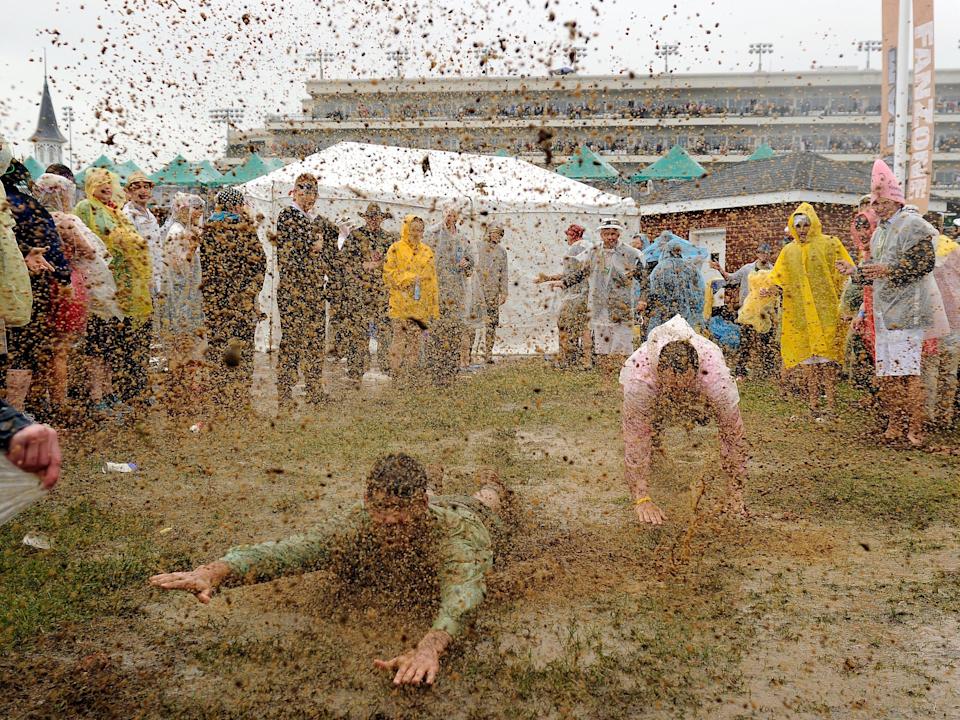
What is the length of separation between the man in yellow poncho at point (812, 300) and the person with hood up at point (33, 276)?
574 centimetres

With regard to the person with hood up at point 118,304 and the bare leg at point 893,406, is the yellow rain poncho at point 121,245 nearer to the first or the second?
the person with hood up at point 118,304

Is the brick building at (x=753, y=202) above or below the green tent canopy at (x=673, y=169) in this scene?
below

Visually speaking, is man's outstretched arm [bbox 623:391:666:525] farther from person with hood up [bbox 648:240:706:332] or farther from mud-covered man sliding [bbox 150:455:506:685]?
person with hood up [bbox 648:240:706:332]

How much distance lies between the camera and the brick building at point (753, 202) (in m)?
16.6

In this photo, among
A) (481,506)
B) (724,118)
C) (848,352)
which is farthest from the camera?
(724,118)

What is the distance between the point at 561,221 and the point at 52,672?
1078 cm

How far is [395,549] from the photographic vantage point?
11.3 feet

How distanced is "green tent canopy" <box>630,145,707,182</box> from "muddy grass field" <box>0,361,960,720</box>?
15985mm

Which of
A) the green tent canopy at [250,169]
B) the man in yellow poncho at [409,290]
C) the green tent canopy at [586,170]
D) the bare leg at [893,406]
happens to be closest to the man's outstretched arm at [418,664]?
the bare leg at [893,406]

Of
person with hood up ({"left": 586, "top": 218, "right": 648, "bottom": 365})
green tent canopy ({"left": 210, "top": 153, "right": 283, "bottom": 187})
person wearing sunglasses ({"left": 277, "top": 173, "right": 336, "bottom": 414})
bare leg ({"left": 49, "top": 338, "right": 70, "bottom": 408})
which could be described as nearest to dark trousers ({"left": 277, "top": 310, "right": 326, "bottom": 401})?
person wearing sunglasses ({"left": 277, "top": 173, "right": 336, "bottom": 414})

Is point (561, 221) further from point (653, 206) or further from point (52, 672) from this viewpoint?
point (52, 672)

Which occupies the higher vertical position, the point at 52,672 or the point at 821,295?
the point at 821,295

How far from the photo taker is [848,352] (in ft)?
29.8

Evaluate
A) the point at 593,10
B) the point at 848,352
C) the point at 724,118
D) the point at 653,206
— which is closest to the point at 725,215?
the point at 653,206
